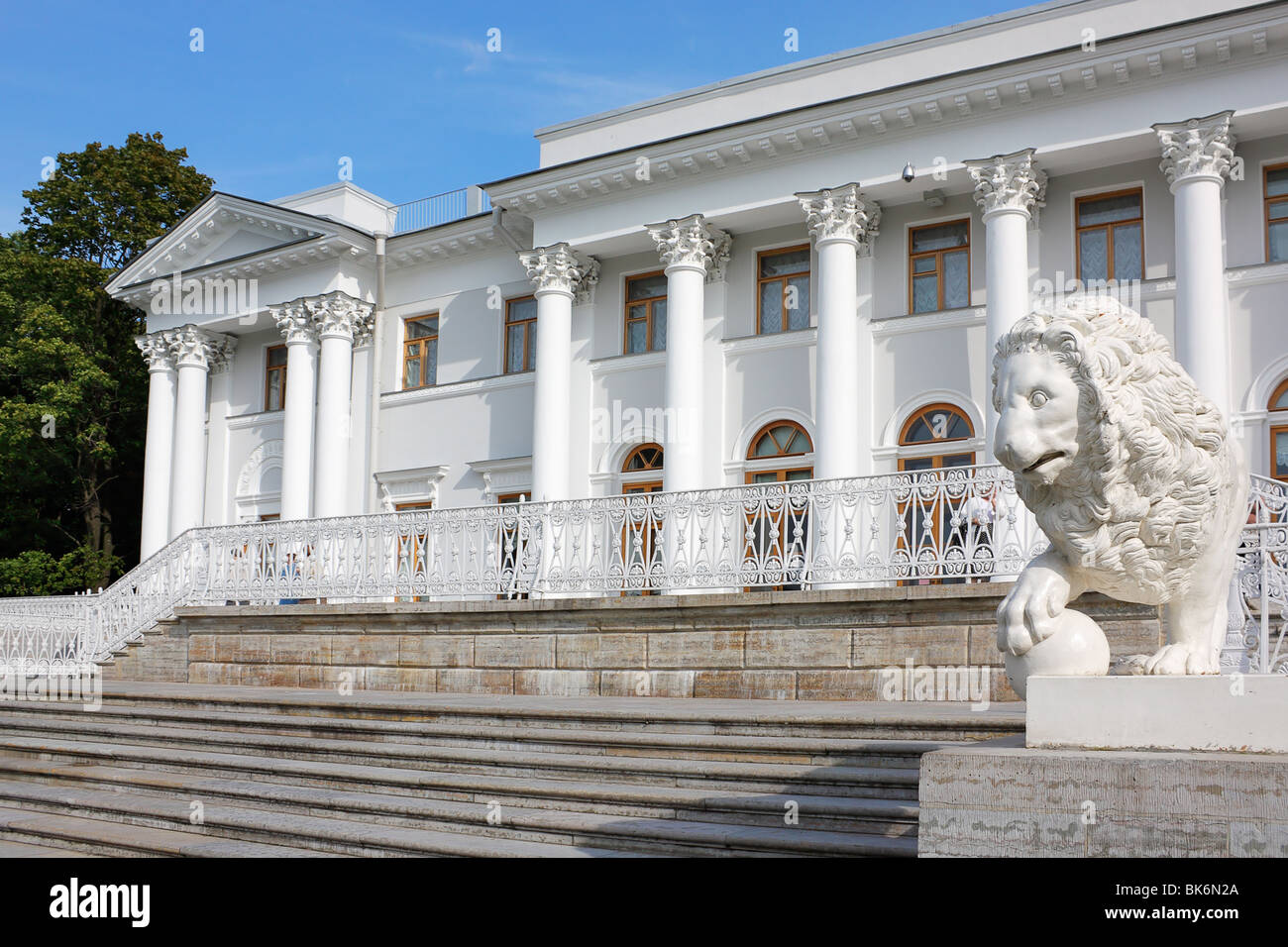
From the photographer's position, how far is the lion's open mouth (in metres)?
3.86

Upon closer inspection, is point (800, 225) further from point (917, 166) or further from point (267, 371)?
point (267, 371)

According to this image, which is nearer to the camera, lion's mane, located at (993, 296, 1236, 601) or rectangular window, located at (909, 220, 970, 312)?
lion's mane, located at (993, 296, 1236, 601)

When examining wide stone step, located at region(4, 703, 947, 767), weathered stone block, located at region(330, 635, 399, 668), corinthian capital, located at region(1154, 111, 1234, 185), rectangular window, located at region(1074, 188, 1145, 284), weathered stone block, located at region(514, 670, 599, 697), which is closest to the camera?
wide stone step, located at region(4, 703, 947, 767)

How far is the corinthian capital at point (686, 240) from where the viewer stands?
19734 millimetres

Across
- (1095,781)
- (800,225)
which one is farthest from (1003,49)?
(1095,781)

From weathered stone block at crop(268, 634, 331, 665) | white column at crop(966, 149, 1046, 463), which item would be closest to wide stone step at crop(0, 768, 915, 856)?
weathered stone block at crop(268, 634, 331, 665)

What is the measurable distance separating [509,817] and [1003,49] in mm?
14922

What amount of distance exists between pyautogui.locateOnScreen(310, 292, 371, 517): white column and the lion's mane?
68.9ft

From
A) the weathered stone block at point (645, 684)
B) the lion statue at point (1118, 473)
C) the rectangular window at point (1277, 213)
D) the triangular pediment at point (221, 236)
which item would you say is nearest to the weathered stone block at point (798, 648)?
the weathered stone block at point (645, 684)

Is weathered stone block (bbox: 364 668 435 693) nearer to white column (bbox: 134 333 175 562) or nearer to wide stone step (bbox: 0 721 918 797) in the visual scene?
wide stone step (bbox: 0 721 918 797)

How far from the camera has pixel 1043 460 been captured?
387cm

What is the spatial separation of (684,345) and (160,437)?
13361 mm

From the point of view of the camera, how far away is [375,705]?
9.88 meters

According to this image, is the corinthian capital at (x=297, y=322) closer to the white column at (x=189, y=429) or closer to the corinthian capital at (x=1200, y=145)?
the white column at (x=189, y=429)
